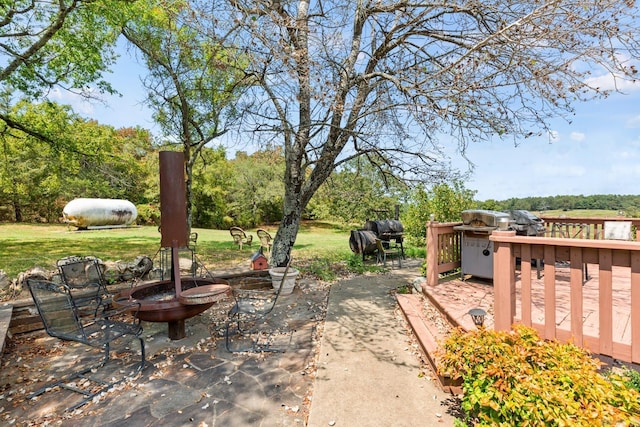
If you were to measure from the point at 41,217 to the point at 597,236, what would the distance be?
100ft

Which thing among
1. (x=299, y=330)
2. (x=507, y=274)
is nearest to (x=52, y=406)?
(x=299, y=330)

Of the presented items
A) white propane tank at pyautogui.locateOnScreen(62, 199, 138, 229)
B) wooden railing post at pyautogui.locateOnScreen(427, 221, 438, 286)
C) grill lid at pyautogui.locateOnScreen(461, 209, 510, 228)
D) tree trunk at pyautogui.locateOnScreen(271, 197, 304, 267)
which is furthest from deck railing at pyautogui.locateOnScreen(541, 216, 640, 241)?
white propane tank at pyautogui.locateOnScreen(62, 199, 138, 229)

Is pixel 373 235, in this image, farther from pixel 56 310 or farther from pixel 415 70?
pixel 56 310

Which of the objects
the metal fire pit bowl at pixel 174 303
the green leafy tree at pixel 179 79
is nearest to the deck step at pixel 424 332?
the metal fire pit bowl at pixel 174 303

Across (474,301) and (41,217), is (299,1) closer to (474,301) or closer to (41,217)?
(474,301)

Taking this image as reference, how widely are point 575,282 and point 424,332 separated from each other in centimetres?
178

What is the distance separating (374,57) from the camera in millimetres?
6602

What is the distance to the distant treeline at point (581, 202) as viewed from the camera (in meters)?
9.69

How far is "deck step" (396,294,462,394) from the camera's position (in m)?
2.76

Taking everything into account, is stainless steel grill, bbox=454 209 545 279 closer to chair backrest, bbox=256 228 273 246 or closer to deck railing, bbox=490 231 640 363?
A: deck railing, bbox=490 231 640 363

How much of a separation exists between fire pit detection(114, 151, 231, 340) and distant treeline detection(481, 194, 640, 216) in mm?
9279

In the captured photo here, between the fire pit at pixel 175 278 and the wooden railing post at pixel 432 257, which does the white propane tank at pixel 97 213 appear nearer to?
the fire pit at pixel 175 278

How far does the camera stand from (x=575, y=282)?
94.3 inches

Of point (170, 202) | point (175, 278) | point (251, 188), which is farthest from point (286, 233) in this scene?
point (251, 188)
